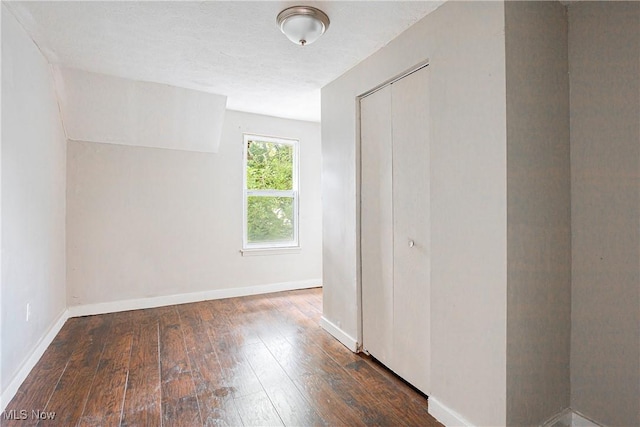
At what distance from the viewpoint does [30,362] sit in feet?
7.34

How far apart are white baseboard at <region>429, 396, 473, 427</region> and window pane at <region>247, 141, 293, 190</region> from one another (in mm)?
3187

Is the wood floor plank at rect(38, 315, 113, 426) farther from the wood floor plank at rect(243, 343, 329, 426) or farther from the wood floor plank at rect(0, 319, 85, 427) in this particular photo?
the wood floor plank at rect(243, 343, 329, 426)

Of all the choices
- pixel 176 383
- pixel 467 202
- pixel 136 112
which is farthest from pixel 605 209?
pixel 136 112

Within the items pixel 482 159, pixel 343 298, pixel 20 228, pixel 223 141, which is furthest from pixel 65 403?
pixel 223 141

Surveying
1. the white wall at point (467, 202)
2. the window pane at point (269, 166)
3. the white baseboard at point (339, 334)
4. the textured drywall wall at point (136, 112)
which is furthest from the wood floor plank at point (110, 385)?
the window pane at point (269, 166)

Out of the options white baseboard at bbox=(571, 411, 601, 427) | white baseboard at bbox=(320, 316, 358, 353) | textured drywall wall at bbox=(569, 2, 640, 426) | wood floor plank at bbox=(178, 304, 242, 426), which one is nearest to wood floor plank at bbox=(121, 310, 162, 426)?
wood floor plank at bbox=(178, 304, 242, 426)

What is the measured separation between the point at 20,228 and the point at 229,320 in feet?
6.04

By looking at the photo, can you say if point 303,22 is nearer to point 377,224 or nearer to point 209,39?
point 209,39

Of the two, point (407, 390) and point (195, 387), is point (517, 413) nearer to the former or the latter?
point (407, 390)

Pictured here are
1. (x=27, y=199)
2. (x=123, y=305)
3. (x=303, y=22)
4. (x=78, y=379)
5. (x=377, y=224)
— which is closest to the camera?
(x=303, y=22)

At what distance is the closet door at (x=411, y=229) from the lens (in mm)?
1968

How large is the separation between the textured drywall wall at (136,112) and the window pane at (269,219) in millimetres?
994

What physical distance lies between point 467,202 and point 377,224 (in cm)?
84

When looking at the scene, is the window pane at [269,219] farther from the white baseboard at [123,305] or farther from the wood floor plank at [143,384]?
the wood floor plank at [143,384]
